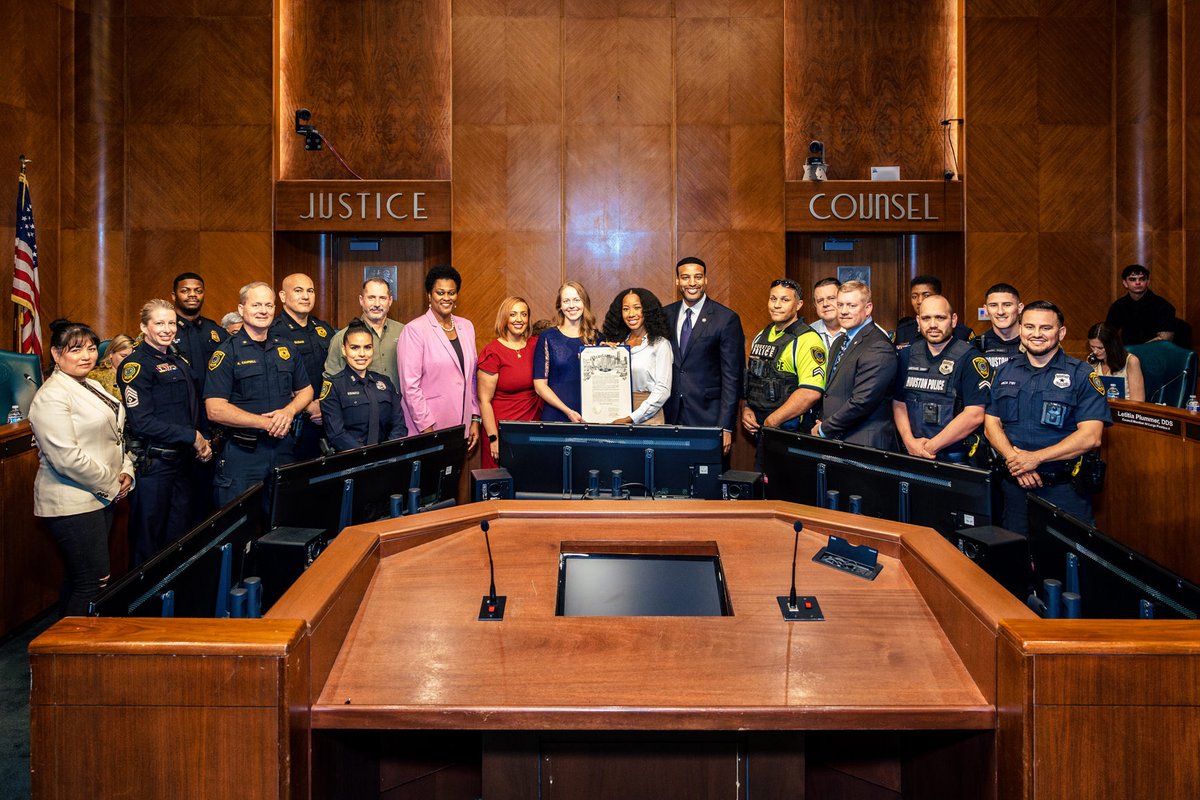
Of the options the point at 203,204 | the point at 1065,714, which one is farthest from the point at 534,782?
the point at 203,204

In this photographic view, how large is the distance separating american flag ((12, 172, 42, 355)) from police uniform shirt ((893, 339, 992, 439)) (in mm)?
6636

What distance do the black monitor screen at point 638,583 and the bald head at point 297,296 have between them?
292 cm

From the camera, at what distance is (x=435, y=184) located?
27.0 ft

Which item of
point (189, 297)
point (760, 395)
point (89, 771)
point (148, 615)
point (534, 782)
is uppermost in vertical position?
point (189, 297)

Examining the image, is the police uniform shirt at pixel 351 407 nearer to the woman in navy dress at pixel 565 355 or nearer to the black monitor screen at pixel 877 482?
the woman in navy dress at pixel 565 355

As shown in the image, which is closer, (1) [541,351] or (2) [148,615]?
(2) [148,615]

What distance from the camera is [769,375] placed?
451cm

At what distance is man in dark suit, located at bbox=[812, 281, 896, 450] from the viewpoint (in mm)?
3949

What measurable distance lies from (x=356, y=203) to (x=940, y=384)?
6079mm

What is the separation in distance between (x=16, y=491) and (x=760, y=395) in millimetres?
3553

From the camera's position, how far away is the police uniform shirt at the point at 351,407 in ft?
12.8

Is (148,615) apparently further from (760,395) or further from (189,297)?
(189,297)

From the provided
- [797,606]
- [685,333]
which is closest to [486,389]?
[685,333]

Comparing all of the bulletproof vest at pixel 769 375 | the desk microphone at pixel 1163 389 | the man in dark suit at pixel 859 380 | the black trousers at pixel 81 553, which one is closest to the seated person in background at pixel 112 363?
the black trousers at pixel 81 553
